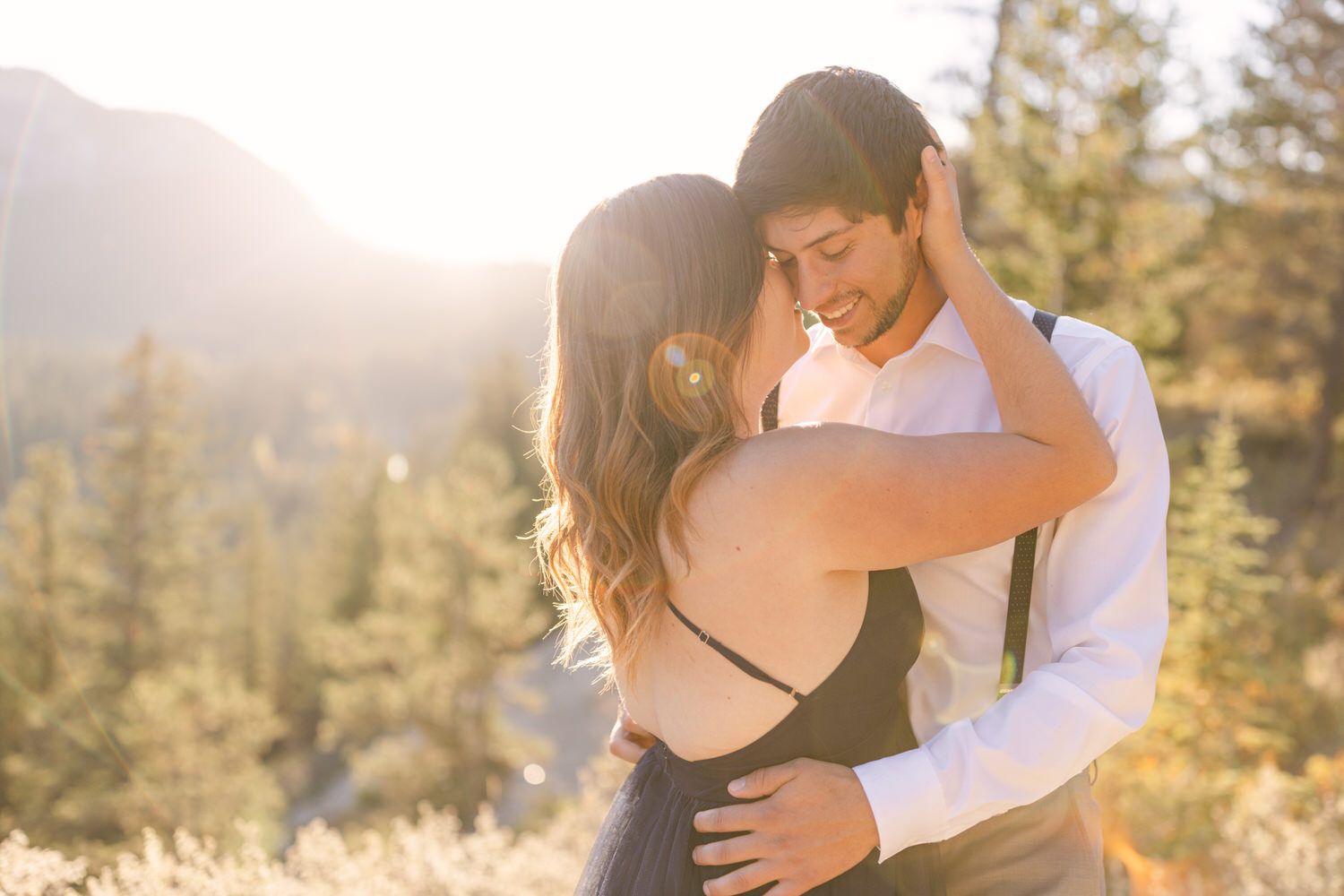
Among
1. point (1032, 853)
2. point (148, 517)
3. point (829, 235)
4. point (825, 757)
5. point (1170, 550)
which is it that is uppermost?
point (829, 235)

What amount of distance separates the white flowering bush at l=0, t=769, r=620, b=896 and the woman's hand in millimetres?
3261

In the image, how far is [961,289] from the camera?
1.97m

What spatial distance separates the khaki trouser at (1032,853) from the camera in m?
1.91

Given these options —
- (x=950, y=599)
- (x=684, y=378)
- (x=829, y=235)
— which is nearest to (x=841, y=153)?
(x=829, y=235)

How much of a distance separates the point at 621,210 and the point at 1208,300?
18.2m

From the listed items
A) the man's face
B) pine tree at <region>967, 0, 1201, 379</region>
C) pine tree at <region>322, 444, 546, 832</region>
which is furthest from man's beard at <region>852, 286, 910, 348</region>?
pine tree at <region>322, 444, 546, 832</region>

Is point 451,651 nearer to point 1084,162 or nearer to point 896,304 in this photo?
point 1084,162

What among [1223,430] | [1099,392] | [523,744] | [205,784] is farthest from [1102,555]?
[205,784]

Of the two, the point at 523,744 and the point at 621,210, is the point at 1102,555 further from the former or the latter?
the point at 523,744

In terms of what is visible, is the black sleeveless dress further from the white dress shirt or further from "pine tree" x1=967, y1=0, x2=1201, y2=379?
"pine tree" x1=967, y1=0, x2=1201, y2=379

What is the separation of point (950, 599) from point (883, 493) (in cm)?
60

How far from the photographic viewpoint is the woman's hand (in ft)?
6.59

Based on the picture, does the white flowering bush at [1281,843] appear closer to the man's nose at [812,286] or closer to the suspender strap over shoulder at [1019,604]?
the suspender strap over shoulder at [1019,604]

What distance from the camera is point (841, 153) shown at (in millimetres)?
2072
